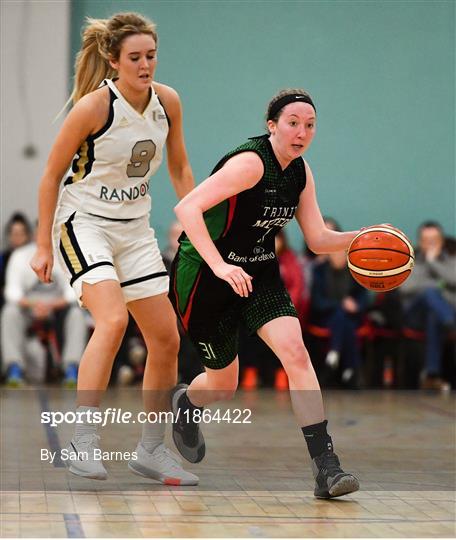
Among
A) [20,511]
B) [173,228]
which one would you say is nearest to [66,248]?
[20,511]

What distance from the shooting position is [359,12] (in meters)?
7.35

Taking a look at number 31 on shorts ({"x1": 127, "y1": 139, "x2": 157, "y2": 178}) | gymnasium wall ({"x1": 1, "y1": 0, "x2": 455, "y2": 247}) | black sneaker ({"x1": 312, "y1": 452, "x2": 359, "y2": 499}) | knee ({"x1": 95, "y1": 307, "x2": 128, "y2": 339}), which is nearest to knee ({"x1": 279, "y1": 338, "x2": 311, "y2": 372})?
black sneaker ({"x1": 312, "y1": 452, "x2": 359, "y2": 499})

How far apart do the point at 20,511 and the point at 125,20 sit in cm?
210

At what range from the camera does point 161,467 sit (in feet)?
17.8

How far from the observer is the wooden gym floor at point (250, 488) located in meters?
4.48

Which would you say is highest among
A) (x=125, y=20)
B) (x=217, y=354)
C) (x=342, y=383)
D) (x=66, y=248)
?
(x=125, y=20)

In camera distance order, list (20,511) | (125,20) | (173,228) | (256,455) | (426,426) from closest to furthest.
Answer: (20,511) → (125,20) → (256,455) → (426,426) → (173,228)

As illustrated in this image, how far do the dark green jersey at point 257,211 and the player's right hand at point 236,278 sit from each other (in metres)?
0.41

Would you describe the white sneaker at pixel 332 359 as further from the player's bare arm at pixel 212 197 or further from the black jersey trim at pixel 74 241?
the player's bare arm at pixel 212 197

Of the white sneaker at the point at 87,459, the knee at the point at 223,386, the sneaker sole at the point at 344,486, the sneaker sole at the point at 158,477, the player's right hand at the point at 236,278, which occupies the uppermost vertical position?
the player's right hand at the point at 236,278

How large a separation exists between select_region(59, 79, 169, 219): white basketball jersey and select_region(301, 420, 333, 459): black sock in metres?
1.22

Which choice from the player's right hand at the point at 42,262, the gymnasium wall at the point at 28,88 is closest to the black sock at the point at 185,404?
the player's right hand at the point at 42,262

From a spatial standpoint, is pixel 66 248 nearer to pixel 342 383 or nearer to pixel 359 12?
pixel 359 12

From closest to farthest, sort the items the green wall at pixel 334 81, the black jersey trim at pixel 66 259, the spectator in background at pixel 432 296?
the black jersey trim at pixel 66 259, the green wall at pixel 334 81, the spectator in background at pixel 432 296
